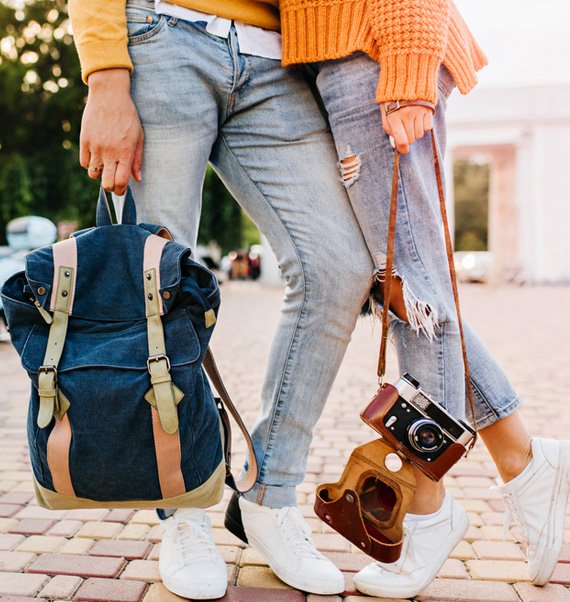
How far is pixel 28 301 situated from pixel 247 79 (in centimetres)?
73

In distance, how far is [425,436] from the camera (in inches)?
61.4

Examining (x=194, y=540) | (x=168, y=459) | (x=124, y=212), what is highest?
(x=124, y=212)

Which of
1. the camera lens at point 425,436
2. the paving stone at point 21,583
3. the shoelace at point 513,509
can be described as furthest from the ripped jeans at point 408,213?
the paving stone at point 21,583

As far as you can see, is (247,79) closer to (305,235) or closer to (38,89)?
(305,235)

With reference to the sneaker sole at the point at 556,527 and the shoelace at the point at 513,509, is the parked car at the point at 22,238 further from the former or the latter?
the sneaker sole at the point at 556,527

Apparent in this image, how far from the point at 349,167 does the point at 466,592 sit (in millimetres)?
1126

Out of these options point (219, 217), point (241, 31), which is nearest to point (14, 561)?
point (241, 31)

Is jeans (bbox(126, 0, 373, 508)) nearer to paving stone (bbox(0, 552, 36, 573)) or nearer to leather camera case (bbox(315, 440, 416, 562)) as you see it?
leather camera case (bbox(315, 440, 416, 562))

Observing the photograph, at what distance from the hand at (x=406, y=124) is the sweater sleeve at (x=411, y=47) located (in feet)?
0.10

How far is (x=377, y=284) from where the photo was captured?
5.60ft

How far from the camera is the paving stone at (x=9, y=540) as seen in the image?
2084 mm

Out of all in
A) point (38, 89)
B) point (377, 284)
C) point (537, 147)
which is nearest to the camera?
point (377, 284)

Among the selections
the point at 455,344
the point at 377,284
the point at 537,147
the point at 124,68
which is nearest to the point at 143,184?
the point at 124,68

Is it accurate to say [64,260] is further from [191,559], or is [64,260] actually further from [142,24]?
[191,559]
